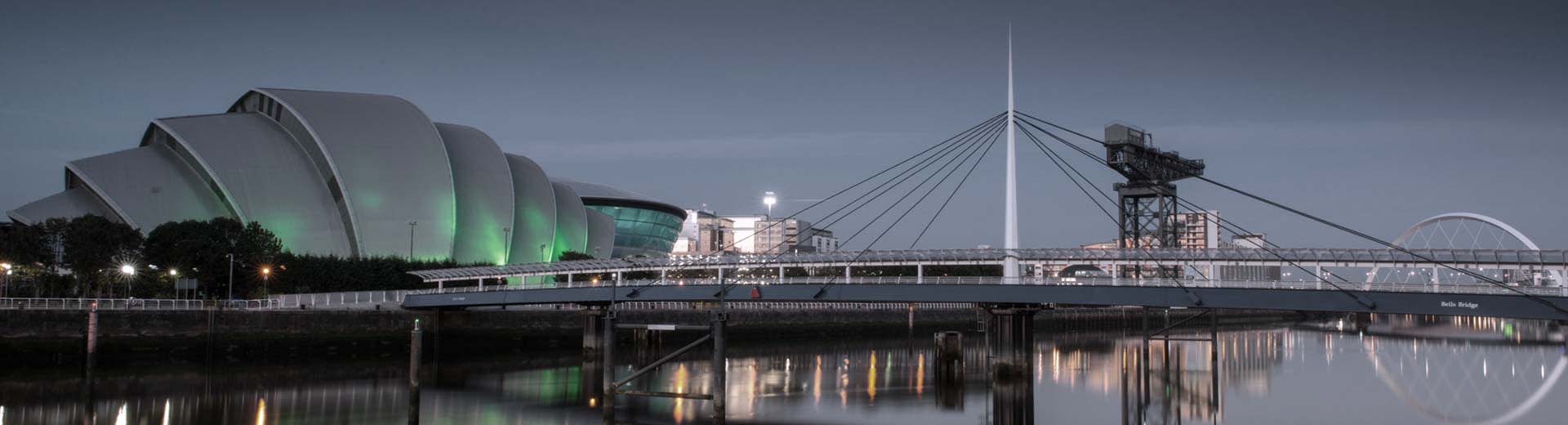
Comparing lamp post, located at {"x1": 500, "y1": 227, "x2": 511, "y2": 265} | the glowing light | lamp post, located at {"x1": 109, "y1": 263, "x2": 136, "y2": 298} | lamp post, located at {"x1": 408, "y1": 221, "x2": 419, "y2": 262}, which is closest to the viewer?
the glowing light

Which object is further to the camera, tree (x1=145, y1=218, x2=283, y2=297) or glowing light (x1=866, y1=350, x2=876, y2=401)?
tree (x1=145, y1=218, x2=283, y2=297)

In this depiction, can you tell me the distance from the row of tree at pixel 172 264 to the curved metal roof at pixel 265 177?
10.2 feet

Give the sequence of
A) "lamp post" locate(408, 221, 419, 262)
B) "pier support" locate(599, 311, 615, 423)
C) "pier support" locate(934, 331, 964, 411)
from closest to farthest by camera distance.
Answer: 1. "pier support" locate(599, 311, 615, 423)
2. "pier support" locate(934, 331, 964, 411)
3. "lamp post" locate(408, 221, 419, 262)

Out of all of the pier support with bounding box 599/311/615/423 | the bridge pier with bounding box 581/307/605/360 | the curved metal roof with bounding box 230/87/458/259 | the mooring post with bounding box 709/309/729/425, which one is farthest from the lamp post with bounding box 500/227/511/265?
the mooring post with bounding box 709/309/729/425

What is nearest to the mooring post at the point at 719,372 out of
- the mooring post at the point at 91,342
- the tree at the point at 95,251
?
the mooring post at the point at 91,342

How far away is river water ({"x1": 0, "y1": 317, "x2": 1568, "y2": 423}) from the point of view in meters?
32.7

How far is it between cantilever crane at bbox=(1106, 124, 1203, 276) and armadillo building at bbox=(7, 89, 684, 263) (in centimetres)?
3921

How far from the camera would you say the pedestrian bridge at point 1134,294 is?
3017 centimetres

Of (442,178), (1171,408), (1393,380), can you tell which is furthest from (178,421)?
(442,178)

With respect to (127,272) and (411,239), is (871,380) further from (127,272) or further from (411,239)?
(411,239)

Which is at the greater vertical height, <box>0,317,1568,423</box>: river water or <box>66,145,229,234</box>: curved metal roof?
<box>66,145,229,234</box>: curved metal roof

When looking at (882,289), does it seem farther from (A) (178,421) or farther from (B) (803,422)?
(A) (178,421)

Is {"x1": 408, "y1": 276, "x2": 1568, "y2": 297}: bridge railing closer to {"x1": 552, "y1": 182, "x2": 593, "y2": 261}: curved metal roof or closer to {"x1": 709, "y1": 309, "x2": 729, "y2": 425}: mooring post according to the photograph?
{"x1": 709, "y1": 309, "x2": 729, "y2": 425}: mooring post

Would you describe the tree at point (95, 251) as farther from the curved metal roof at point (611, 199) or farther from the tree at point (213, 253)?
the curved metal roof at point (611, 199)
